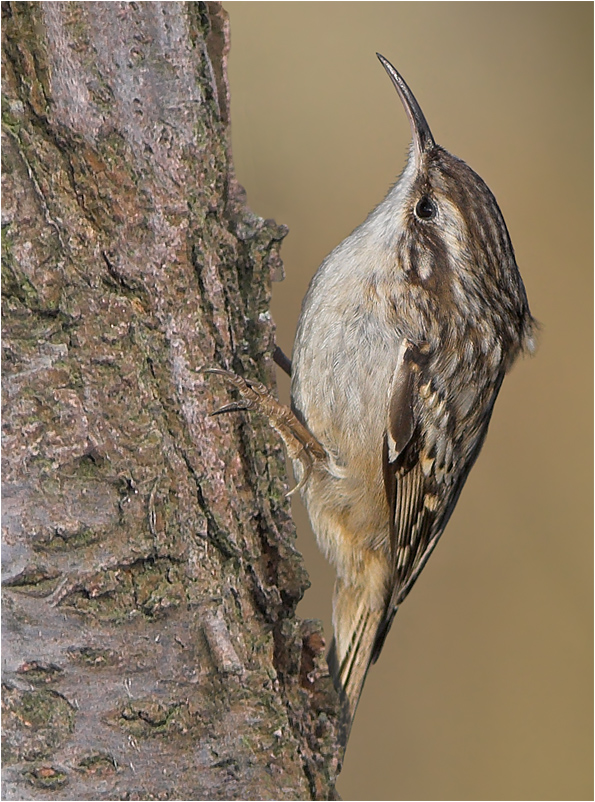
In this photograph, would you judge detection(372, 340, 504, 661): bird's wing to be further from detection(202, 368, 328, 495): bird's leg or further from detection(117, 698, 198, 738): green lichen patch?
detection(117, 698, 198, 738): green lichen patch

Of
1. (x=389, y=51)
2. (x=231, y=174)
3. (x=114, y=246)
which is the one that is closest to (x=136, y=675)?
(x=114, y=246)

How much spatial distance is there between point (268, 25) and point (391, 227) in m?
0.82

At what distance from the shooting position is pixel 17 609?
0.96 meters

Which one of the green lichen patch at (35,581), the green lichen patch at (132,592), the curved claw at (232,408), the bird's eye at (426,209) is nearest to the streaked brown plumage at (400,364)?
the bird's eye at (426,209)

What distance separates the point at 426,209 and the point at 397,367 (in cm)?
31

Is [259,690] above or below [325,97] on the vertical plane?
below

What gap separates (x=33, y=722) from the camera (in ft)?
3.18

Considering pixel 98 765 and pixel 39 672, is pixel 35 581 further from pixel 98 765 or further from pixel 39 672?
pixel 98 765

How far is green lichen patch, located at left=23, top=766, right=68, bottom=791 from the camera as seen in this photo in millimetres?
975

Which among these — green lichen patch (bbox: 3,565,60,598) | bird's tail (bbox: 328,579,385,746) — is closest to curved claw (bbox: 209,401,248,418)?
green lichen patch (bbox: 3,565,60,598)

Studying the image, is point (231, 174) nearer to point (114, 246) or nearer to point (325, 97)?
point (114, 246)

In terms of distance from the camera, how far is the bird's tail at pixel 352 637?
157cm

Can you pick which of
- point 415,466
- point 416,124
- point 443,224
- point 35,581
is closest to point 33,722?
point 35,581

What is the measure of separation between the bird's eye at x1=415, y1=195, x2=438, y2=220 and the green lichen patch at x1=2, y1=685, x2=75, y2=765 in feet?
3.35
